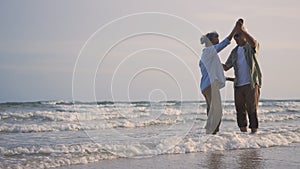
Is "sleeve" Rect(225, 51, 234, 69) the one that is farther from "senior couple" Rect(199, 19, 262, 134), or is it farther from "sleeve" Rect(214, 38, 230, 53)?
"sleeve" Rect(214, 38, 230, 53)

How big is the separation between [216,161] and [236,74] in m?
2.41

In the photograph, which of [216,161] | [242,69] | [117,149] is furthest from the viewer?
[242,69]

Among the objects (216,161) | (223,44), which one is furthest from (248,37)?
(216,161)

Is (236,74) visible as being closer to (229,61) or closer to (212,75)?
(229,61)

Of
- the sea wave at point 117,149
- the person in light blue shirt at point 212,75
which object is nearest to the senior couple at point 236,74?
the person in light blue shirt at point 212,75

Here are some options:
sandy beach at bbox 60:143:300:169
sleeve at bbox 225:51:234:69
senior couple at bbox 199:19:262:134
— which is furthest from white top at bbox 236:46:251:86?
sandy beach at bbox 60:143:300:169

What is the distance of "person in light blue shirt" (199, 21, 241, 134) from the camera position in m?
7.08

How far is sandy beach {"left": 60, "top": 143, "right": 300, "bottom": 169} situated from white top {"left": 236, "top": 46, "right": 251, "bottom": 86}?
143 cm

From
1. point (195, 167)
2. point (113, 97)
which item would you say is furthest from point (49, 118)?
point (195, 167)

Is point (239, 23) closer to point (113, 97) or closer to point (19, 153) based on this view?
point (113, 97)

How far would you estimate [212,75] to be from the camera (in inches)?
282

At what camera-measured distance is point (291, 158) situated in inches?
Answer: 226

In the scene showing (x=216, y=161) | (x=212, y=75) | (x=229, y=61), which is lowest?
(x=216, y=161)

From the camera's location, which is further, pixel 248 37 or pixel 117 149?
pixel 248 37
